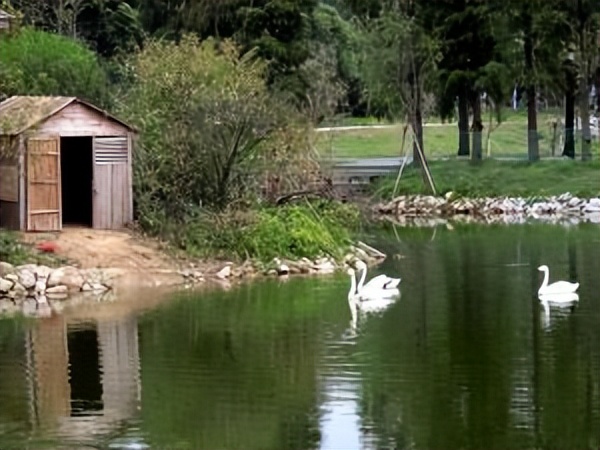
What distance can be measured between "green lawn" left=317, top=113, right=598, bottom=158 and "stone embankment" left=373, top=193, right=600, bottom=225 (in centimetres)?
717

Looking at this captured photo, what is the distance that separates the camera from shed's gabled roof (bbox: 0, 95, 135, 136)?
89.6 ft

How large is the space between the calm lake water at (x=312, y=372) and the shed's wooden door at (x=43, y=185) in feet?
15.1

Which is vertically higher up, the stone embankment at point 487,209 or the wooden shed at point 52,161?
the wooden shed at point 52,161

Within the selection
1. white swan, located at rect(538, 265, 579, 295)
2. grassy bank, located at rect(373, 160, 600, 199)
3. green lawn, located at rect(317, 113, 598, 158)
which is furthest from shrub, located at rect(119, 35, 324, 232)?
green lawn, located at rect(317, 113, 598, 158)

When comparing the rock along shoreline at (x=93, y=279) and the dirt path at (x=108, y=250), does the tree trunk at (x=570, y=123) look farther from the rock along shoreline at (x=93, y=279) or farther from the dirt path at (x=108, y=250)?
the dirt path at (x=108, y=250)

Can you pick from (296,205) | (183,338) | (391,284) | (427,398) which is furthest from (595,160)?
(427,398)

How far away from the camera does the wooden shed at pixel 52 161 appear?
90.6 feet

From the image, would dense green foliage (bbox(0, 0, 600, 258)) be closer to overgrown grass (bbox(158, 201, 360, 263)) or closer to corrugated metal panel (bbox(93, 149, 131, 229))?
overgrown grass (bbox(158, 201, 360, 263))

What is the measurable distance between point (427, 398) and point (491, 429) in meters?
1.67

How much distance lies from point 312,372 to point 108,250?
34.5 ft

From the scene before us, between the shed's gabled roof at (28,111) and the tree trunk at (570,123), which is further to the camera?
the tree trunk at (570,123)

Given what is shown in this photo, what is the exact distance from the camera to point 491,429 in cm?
1378

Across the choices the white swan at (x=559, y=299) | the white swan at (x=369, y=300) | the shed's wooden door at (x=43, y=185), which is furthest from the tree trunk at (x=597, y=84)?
the white swan at (x=369, y=300)

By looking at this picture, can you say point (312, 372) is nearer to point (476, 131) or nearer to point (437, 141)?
point (476, 131)
